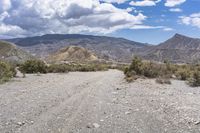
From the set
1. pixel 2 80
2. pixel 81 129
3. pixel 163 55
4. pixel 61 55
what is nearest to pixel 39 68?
pixel 2 80

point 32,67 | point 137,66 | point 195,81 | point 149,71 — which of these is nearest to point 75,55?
point 32,67

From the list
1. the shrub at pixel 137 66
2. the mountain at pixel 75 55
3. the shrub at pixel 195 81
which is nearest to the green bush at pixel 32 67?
the shrub at pixel 137 66

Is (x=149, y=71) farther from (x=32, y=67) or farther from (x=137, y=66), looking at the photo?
(x=32, y=67)

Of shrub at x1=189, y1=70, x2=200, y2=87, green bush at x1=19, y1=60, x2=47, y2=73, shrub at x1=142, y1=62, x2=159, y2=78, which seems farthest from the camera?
green bush at x1=19, y1=60, x2=47, y2=73

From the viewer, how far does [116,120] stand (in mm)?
12938

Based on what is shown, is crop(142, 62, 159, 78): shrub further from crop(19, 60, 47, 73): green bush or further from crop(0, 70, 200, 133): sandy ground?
crop(19, 60, 47, 73): green bush

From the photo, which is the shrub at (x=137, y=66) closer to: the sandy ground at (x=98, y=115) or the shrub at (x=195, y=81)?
the shrub at (x=195, y=81)

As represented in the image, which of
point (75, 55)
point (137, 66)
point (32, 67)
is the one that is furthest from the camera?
point (75, 55)

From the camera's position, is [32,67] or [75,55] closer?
[32,67]

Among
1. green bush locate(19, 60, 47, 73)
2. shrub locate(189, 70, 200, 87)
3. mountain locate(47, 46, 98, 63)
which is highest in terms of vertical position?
shrub locate(189, 70, 200, 87)

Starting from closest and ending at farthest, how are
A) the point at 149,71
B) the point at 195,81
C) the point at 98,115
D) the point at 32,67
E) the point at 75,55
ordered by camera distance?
1. the point at 98,115
2. the point at 195,81
3. the point at 149,71
4. the point at 32,67
5. the point at 75,55

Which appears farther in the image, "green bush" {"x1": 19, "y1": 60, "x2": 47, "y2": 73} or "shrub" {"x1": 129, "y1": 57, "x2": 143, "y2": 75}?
"green bush" {"x1": 19, "y1": 60, "x2": 47, "y2": 73}

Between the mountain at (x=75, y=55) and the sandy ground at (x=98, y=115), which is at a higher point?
the sandy ground at (x=98, y=115)

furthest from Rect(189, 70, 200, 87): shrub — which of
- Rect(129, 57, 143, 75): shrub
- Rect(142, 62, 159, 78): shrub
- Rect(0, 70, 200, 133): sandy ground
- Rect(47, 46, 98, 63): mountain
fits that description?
Rect(47, 46, 98, 63): mountain
